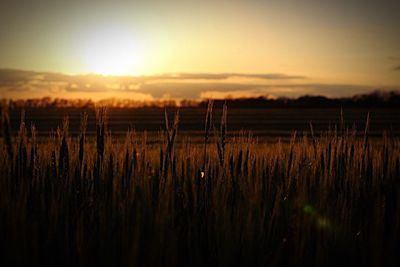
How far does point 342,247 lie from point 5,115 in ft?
5.24

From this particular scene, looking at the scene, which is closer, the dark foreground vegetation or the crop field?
the dark foreground vegetation

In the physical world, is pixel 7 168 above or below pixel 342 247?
above

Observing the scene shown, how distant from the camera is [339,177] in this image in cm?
345

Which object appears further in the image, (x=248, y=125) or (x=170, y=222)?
(x=248, y=125)

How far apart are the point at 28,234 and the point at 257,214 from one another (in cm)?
101

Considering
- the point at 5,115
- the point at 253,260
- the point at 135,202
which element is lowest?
the point at 253,260

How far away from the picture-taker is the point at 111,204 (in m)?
2.53

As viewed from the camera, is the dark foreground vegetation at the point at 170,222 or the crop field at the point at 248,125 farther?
the crop field at the point at 248,125

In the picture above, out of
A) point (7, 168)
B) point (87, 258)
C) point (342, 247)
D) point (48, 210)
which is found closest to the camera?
point (87, 258)

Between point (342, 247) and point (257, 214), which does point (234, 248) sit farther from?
point (342, 247)

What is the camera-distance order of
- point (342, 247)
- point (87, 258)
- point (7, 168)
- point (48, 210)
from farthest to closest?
point (7, 168)
point (48, 210)
point (342, 247)
point (87, 258)

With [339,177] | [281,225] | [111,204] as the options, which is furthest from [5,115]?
[339,177]

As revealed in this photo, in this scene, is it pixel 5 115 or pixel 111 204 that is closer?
pixel 5 115

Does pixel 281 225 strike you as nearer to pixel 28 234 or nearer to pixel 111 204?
pixel 111 204
